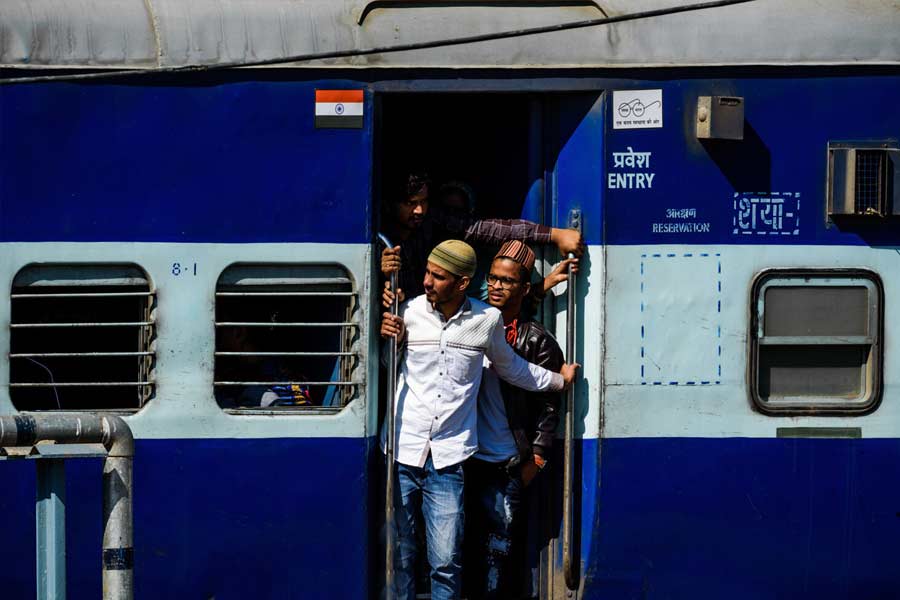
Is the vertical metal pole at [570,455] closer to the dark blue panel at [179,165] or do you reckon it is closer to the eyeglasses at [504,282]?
the eyeglasses at [504,282]

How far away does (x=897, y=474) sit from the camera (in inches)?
259

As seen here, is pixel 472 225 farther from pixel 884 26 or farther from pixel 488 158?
pixel 884 26

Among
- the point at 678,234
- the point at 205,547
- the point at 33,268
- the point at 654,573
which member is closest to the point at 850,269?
the point at 678,234

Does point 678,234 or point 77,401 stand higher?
point 678,234

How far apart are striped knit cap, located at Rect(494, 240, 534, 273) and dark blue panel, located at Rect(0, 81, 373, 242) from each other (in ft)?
2.05

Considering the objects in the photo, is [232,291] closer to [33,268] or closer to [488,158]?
[33,268]

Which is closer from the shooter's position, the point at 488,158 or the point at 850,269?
the point at 850,269

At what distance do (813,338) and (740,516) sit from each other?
87 centimetres

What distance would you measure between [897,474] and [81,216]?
12.6 feet

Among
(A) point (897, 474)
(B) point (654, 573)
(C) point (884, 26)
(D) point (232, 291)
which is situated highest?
(C) point (884, 26)

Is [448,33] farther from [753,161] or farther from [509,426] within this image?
[509,426]

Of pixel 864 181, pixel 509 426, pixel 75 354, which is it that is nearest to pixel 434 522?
pixel 509 426

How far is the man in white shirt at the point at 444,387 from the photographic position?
6.28 meters

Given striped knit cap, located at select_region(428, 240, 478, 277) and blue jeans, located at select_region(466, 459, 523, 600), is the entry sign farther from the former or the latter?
blue jeans, located at select_region(466, 459, 523, 600)
